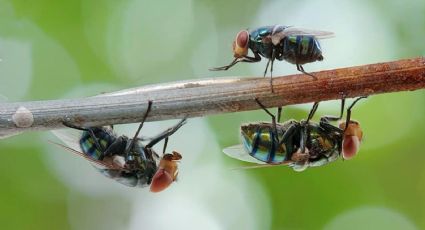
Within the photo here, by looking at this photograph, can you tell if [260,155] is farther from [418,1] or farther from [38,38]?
[418,1]

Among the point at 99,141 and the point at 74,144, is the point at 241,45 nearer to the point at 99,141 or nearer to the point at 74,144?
the point at 99,141

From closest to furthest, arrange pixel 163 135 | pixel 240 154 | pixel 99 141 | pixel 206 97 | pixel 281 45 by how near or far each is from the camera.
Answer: pixel 206 97
pixel 163 135
pixel 99 141
pixel 281 45
pixel 240 154

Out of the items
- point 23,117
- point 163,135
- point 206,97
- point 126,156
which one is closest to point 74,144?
point 126,156

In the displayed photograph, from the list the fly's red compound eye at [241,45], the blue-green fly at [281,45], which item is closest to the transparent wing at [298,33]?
the blue-green fly at [281,45]

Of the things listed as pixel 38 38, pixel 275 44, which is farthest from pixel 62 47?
pixel 275 44

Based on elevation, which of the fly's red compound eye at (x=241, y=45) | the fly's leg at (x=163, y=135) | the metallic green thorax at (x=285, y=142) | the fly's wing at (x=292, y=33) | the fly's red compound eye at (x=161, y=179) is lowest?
the fly's red compound eye at (x=161, y=179)

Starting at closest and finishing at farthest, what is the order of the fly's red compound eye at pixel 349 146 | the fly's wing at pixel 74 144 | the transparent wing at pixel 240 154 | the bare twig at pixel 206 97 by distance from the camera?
the bare twig at pixel 206 97 → the fly's wing at pixel 74 144 → the fly's red compound eye at pixel 349 146 → the transparent wing at pixel 240 154

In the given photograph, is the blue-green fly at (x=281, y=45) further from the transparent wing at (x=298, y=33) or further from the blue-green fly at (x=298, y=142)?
the blue-green fly at (x=298, y=142)
